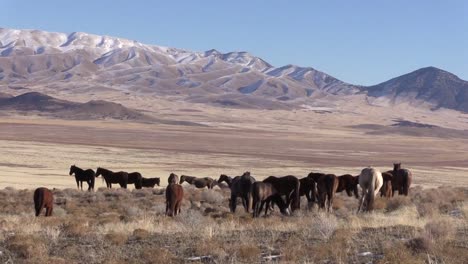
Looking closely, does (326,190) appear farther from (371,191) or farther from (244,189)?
(244,189)

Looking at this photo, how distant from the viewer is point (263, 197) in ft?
65.8

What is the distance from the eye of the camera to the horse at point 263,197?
19.8 m

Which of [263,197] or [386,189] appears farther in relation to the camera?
[386,189]

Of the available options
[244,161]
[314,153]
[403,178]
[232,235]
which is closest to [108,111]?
[314,153]

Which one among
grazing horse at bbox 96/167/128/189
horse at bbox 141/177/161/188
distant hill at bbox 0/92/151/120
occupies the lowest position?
horse at bbox 141/177/161/188

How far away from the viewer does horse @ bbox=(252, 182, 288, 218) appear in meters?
19.8

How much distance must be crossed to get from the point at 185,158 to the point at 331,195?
48.2 m

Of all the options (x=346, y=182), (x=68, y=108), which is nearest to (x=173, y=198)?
(x=346, y=182)

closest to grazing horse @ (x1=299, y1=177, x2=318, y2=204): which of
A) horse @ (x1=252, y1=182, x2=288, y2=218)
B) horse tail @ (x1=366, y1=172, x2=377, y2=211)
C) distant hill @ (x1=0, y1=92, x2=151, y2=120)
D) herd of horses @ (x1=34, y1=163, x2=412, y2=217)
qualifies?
herd of horses @ (x1=34, y1=163, x2=412, y2=217)

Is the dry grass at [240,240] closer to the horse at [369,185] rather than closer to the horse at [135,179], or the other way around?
the horse at [369,185]

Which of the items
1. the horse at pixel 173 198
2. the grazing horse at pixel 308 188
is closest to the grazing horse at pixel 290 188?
the grazing horse at pixel 308 188

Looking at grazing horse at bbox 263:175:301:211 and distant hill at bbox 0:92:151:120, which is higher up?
distant hill at bbox 0:92:151:120

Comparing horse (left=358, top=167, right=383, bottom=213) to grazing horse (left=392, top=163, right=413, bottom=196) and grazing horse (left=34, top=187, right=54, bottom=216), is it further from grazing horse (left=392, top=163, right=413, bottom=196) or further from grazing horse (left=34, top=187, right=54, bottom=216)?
grazing horse (left=34, top=187, right=54, bottom=216)

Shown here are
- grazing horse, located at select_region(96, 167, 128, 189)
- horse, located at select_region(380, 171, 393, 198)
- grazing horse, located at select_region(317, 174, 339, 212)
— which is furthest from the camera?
grazing horse, located at select_region(96, 167, 128, 189)
